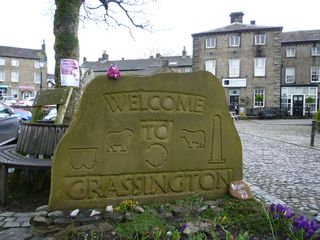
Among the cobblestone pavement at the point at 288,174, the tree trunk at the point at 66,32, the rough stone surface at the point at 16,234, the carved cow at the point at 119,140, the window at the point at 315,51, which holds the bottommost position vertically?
the rough stone surface at the point at 16,234

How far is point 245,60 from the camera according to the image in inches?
1534

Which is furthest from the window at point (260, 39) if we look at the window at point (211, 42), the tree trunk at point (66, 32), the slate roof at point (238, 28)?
the tree trunk at point (66, 32)

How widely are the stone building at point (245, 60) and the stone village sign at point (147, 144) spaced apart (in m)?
34.7

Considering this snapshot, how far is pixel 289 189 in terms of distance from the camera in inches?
229

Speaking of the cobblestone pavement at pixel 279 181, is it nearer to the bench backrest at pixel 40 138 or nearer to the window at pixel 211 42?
the bench backrest at pixel 40 138

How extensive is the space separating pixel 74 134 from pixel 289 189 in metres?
3.94

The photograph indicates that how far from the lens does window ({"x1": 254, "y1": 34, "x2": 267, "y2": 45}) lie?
1508 inches

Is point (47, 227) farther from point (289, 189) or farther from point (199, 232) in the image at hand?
point (289, 189)

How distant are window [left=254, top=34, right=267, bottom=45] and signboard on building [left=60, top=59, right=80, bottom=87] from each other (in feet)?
115

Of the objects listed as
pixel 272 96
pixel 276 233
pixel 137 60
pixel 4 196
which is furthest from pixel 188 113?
pixel 137 60

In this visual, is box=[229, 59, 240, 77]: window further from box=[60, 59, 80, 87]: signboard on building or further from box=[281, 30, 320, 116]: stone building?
box=[60, 59, 80, 87]: signboard on building

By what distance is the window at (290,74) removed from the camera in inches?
1649

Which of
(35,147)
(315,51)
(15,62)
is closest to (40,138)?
(35,147)

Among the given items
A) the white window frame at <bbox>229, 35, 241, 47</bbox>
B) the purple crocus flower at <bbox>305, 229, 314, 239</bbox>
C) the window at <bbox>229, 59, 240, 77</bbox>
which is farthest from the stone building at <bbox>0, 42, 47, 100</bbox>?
the purple crocus flower at <bbox>305, 229, 314, 239</bbox>
